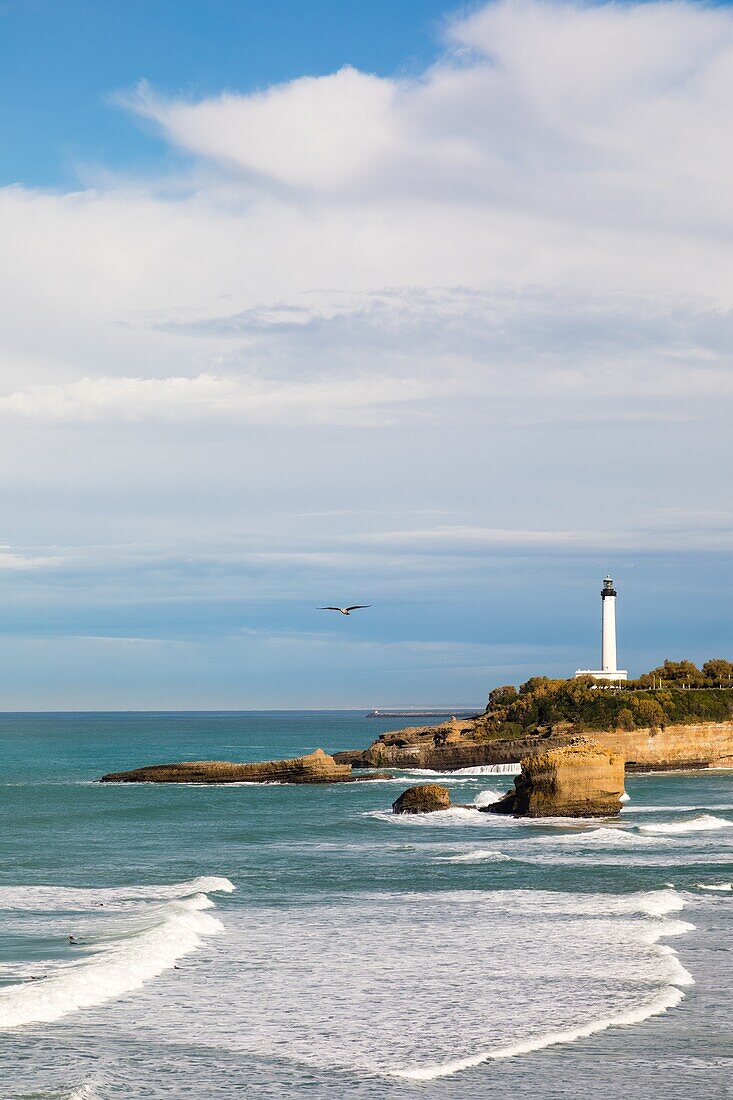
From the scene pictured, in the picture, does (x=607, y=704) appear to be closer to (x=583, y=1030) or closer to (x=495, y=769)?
(x=495, y=769)

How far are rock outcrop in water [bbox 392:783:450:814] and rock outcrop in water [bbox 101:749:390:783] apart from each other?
2702 cm

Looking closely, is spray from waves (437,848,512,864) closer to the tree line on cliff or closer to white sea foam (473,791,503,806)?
white sea foam (473,791,503,806)

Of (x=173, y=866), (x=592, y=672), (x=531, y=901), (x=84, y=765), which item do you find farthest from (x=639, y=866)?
(x=84, y=765)

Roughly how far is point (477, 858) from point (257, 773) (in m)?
48.0

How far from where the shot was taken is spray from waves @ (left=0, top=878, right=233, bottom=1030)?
1970 cm

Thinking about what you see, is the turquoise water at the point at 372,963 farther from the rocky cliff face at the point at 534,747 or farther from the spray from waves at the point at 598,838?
the rocky cliff face at the point at 534,747

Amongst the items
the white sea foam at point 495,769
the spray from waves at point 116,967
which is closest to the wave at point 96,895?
the spray from waves at point 116,967

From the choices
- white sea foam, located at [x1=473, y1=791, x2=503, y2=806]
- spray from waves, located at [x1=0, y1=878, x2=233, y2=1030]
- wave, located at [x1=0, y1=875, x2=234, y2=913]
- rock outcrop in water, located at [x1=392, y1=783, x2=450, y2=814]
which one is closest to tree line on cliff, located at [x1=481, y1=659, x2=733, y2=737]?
white sea foam, located at [x1=473, y1=791, x2=503, y2=806]

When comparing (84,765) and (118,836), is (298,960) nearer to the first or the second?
(118,836)

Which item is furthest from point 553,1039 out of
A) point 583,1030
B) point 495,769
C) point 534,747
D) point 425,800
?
point 495,769

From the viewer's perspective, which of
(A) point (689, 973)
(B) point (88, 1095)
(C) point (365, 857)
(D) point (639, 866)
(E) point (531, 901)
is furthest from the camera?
(C) point (365, 857)

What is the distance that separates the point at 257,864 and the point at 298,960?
16588mm

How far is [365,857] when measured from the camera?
41188mm

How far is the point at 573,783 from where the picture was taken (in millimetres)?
49688
